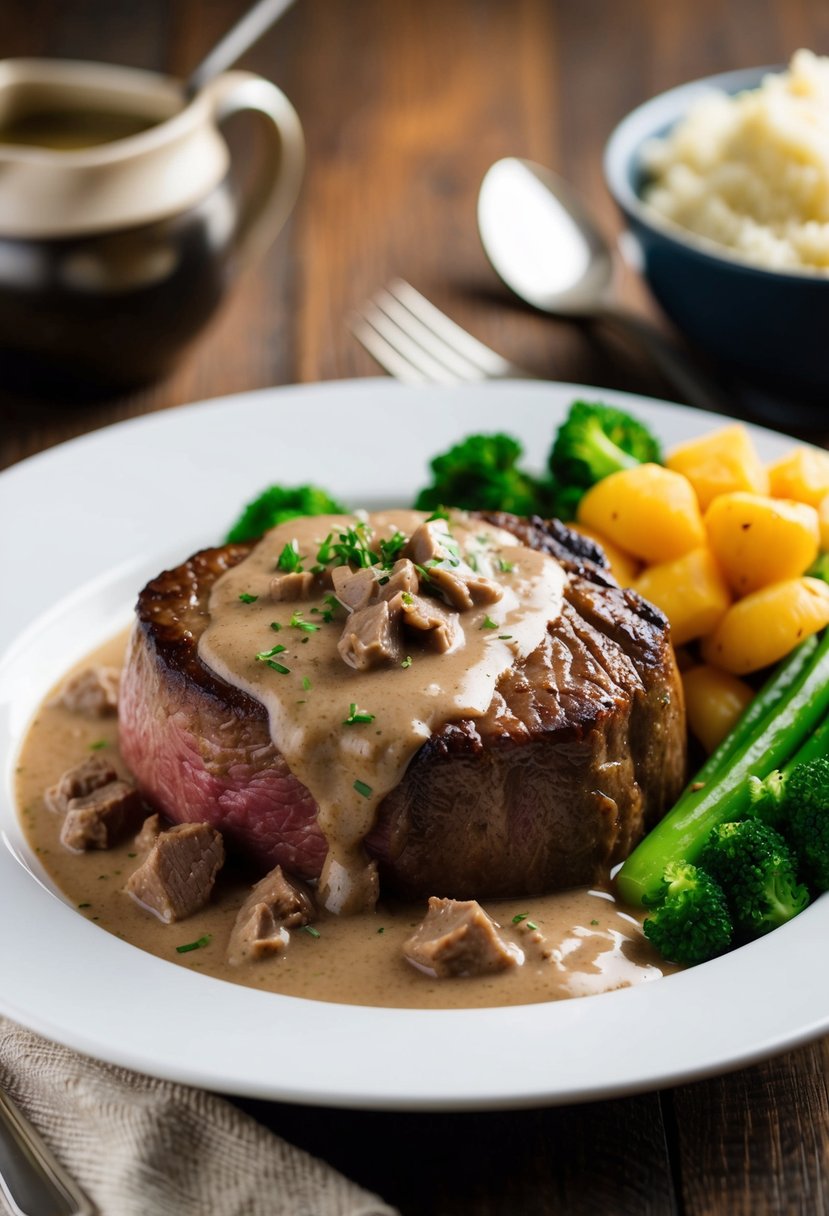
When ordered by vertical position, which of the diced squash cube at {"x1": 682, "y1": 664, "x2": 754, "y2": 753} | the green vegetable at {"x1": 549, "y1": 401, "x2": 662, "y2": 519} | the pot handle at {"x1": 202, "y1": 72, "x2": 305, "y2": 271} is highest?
the pot handle at {"x1": 202, "y1": 72, "x2": 305, "y2": 271}

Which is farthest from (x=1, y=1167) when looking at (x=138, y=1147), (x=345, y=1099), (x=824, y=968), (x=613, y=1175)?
(x=824, y=968)

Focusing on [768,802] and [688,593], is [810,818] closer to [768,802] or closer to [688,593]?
[768,802]

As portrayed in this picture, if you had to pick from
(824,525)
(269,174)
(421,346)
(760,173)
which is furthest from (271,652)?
(760,173)

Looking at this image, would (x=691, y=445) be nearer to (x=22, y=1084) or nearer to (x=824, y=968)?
(x=824, y=968)

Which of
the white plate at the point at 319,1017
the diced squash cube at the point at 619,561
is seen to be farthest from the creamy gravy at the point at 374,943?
the diced squash cube at the point at 619,561

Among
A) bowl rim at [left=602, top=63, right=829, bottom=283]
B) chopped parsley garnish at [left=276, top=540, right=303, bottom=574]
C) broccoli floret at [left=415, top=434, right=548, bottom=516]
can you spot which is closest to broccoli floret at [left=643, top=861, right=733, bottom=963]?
chopped parsley garnish at [left=276, top=540, right=303, bottom=574]

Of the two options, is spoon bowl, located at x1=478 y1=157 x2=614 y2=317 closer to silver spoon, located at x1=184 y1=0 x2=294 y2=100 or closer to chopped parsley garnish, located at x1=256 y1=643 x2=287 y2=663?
silver spoon, located at x1=184 y1=0 x2=294 y2=100
